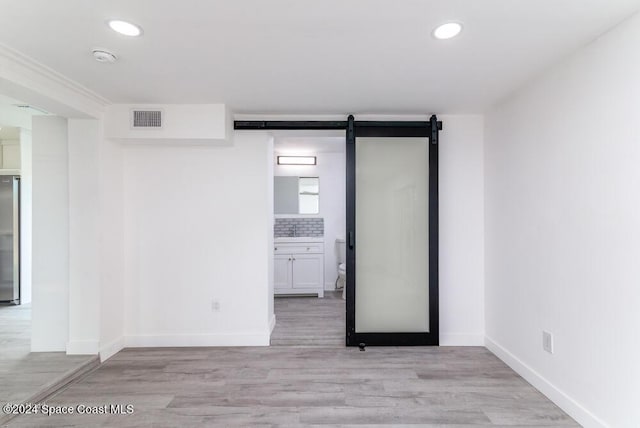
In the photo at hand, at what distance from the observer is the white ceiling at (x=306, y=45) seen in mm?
1579

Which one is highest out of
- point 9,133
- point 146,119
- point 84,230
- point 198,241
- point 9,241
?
point 9,133

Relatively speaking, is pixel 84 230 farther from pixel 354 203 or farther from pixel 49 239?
pixel 354 203

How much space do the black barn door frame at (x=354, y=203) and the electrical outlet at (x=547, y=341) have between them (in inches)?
37.2

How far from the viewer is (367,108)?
305 cm

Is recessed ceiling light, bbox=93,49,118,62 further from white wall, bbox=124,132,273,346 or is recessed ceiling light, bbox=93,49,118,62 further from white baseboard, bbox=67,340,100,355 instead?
white baseboard, bbox=67,340,100,355

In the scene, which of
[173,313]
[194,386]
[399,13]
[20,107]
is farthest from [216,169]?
[20,107]

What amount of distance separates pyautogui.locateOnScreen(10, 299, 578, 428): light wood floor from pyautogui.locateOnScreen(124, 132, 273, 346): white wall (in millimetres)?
302

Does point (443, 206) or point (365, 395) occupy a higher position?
point (443, 206)

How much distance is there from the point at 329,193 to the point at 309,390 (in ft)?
12.0

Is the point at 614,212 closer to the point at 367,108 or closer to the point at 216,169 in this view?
the point at 367,108

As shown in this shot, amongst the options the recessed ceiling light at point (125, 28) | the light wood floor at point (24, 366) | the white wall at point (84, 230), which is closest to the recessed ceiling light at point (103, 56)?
the recessed ceiling light at point (125, 28)

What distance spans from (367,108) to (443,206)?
1259 mm

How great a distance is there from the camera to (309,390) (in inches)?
94.1

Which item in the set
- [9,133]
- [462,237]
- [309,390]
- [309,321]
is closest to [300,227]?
[309,321]
